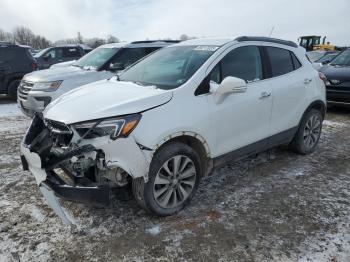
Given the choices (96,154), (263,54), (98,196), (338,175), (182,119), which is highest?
(263,54)

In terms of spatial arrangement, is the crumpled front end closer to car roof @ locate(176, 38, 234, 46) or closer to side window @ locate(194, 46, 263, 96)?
side window @ locate(194, 46, 263, 96)

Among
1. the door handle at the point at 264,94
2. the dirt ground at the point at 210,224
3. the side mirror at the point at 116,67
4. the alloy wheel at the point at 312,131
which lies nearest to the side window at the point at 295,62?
the alloy wheel at the point at 312,131

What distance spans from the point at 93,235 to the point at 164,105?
1.40 meters

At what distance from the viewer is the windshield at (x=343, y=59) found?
937cm

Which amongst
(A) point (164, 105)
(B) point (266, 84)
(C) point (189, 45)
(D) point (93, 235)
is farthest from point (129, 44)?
(D) point (93, 235)

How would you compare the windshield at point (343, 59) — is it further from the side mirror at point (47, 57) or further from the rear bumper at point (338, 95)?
the side mirror at point (47, 57)

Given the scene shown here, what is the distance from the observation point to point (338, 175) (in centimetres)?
474

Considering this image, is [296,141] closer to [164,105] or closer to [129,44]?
[164,105]

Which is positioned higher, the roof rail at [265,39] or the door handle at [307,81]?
the roof rail at [265,39]

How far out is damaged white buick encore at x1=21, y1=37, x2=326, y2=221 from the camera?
122 inches

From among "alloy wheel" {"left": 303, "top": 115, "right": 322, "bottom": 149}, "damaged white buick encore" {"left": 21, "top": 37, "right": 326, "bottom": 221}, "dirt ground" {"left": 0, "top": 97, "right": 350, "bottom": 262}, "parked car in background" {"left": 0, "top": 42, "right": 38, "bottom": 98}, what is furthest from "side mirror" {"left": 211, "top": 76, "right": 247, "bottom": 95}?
"parked car in background" {"left": 0, "top": 42, "right": 38, "bottom": 98}

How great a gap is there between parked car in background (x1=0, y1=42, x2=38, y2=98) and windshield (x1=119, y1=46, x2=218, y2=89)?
293 inches

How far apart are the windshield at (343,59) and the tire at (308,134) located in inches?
183

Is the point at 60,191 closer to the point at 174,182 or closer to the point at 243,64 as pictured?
the point at 174,182
